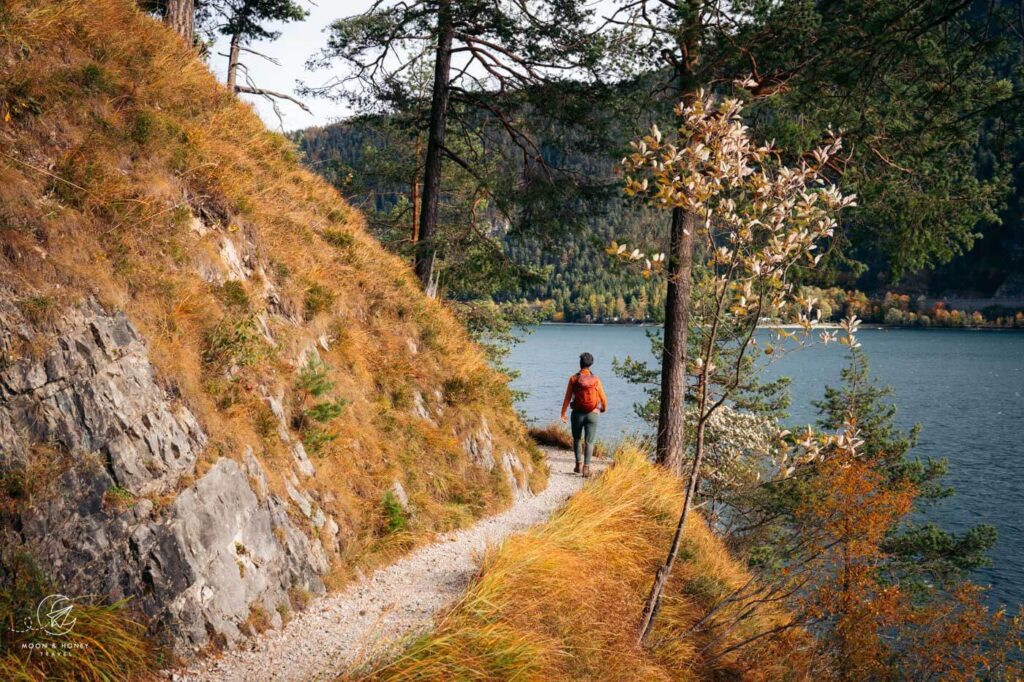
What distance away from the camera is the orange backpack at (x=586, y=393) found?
10086 mm

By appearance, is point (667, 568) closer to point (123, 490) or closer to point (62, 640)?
point (123, 490)

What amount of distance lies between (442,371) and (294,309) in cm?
273

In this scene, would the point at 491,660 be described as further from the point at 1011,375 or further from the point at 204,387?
the point at 1011,375

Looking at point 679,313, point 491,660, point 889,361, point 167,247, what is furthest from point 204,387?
point 889,361

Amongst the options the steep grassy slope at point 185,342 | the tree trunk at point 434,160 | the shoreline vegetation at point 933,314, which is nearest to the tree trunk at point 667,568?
the steep grassy slope at point 185,342

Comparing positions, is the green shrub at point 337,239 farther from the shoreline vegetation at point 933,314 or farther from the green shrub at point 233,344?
the shoreline vegetation at point 933,314

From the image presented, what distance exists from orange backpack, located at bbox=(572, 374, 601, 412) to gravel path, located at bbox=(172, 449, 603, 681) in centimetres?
311

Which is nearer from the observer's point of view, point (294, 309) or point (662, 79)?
point (294, 309)

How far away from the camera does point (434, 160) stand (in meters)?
12.8

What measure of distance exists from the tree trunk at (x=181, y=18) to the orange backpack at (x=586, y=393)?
24.6ft

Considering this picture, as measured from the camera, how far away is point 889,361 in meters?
70.1

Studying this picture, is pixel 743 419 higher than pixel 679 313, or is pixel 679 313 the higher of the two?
pixel 679 313

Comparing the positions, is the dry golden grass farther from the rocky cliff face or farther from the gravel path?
the rocky cliff face
